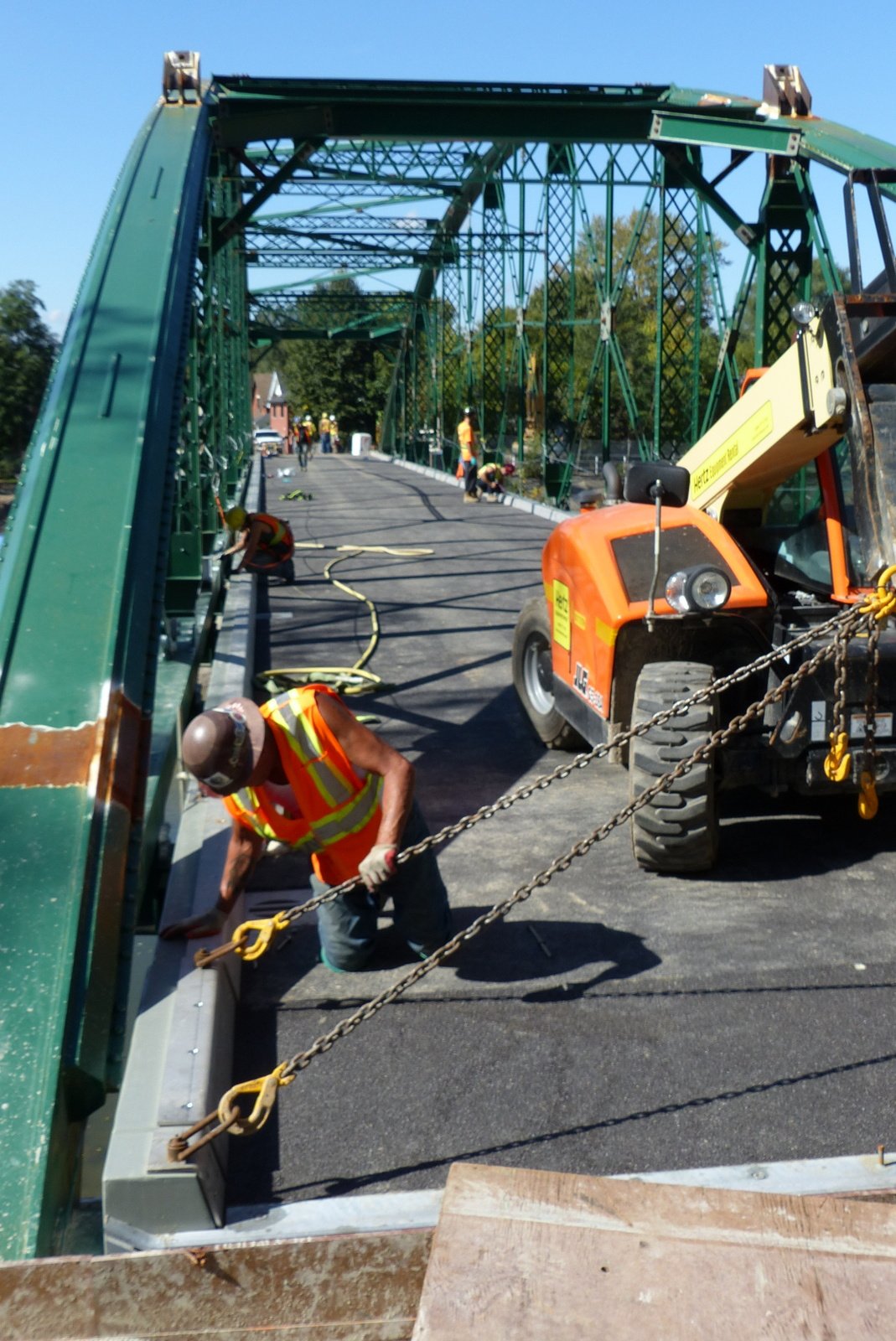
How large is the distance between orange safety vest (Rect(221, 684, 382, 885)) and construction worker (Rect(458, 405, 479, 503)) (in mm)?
24195

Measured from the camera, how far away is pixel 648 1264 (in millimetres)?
2500

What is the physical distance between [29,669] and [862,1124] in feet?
11.4

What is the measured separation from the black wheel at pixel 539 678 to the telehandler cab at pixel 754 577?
1329 mm

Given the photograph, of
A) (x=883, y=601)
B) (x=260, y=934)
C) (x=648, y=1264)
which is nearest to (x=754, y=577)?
(x=883, y=601)

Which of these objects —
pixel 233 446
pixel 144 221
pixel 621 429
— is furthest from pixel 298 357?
pixel 144 221

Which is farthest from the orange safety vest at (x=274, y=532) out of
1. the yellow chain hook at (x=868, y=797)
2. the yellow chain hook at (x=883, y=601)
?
the yellow chain hook at (x=883, y=601)

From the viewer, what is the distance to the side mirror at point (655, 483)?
5.69 meters

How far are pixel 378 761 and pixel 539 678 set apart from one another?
424 centimetres

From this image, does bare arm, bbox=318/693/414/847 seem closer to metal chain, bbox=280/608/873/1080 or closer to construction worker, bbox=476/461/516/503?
metal chain, bbox=280/608/873/1080

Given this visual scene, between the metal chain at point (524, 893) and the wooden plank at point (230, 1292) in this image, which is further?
the metal chain at point (524, 893)

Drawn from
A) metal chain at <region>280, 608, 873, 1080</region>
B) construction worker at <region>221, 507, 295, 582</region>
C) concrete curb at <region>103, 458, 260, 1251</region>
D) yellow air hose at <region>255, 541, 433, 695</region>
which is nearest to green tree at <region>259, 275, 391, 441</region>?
construction worker at <region>221, 507, 295, 582</region>

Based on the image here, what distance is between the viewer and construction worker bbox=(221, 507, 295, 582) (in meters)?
14.8

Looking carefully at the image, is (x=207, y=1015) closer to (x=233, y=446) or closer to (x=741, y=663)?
(x=741, y=663)

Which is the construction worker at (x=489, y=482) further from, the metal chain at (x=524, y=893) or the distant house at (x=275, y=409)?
the distant house at (x=275, y=409)
